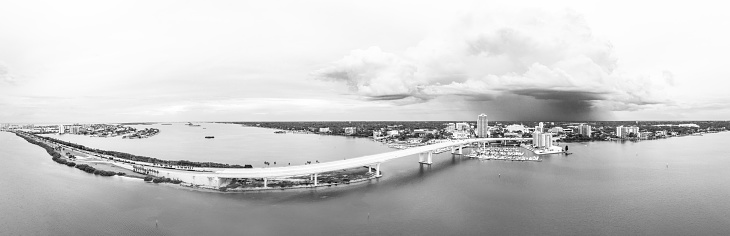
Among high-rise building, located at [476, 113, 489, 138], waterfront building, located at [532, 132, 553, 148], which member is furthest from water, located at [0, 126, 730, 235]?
high-rise building, located at [476, 113, 489, 138]

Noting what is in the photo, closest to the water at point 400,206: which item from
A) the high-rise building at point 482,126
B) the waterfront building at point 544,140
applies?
the waterfront building at point 544,140

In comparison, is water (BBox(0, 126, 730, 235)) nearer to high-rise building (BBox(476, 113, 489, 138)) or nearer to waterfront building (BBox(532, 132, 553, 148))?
waterfront building (BBox(532, 132, 553, 148))

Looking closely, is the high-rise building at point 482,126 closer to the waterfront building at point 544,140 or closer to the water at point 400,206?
the waterfront building at point 544,140

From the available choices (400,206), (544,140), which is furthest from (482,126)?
(400,206)

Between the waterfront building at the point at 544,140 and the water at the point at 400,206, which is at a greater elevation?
the waterfront building at the point at 544,140

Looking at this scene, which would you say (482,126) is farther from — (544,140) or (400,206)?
(400,206)

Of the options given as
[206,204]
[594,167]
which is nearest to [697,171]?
[594,167]

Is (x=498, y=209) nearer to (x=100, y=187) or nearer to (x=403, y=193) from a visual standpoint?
(x=403, y=193)

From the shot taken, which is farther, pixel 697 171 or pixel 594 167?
pixel 594 167
